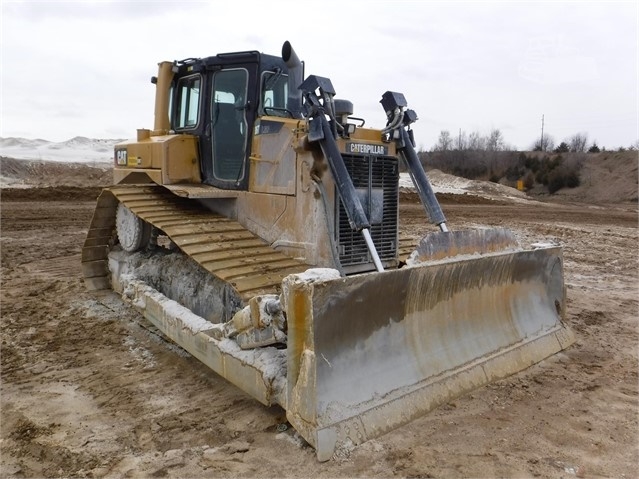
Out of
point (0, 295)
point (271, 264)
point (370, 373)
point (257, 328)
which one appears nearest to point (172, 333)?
point (271, 264)

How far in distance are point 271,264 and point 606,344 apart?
3281 millimetres

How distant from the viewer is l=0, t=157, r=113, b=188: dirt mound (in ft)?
74.5

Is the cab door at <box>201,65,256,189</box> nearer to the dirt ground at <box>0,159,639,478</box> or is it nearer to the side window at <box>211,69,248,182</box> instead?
the side window at <box>211,69,248,182</box>

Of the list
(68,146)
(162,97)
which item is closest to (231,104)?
(162,97)

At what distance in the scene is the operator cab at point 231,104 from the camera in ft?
17.3

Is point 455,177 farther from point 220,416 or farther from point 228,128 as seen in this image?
point 220,416

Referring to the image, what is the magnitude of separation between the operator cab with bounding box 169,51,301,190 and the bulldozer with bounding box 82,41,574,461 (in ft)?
0.06

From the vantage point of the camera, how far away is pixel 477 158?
4422 cm

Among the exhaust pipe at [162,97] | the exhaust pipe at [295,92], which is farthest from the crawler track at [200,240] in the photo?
the exhaust pipe at [295,92]

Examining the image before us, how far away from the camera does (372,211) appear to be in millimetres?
4879

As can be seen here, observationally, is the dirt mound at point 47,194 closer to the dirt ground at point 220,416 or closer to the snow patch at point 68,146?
the dirt ground at point 220,416

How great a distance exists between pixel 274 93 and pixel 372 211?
160cm

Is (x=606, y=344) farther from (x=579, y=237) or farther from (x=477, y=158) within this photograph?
(x=477, y=158)

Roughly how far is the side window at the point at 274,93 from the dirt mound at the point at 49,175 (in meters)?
18.6
